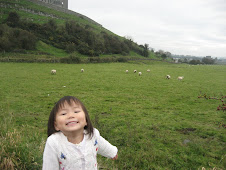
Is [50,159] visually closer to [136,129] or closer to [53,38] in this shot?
[136,129]

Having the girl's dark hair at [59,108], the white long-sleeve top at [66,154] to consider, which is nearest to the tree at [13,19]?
the girl's dark hair at [59,108]

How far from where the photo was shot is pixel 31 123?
7844 millimetres

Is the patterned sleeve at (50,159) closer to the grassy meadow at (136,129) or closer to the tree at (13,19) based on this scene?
the grassy meadow at (136,129)

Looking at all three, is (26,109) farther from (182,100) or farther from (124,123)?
(182,100)

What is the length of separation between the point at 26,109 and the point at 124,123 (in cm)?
631

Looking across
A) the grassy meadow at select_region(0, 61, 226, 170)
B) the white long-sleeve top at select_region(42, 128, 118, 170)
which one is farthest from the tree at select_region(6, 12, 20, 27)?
the white long-sleeve top at select_region(42, 128, 118, 170)

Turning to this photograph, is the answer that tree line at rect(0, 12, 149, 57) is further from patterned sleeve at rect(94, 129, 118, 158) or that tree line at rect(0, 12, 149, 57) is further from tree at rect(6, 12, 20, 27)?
patterned sleeve at rect(94, 129, 118, 158)

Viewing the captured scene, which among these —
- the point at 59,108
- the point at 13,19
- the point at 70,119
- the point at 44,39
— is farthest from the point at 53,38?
the point at 70,119

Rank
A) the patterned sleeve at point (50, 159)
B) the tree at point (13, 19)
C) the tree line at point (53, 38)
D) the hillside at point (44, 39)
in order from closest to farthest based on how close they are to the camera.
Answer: the patterned sleeve at point (50, 159) → the hillside at point (44, 39) → the tree line at point (53, 38) → the tree at point (13, 19)

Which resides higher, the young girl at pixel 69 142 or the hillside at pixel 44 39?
the hillside at pixel 44 39

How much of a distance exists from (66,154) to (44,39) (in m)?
68.4

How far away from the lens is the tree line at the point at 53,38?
48438mm

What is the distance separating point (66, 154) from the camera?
6.81ft

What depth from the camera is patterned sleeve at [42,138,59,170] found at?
200 centimetres
